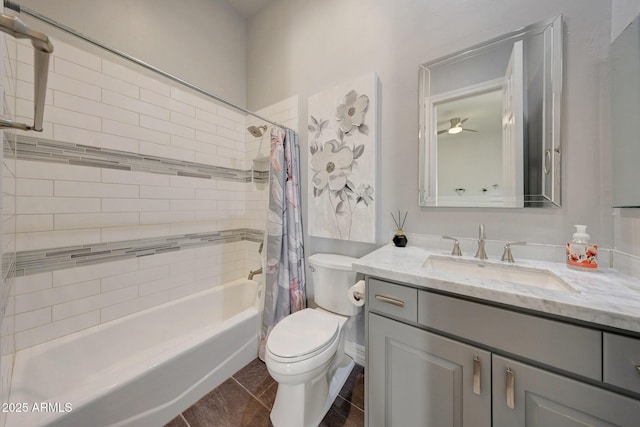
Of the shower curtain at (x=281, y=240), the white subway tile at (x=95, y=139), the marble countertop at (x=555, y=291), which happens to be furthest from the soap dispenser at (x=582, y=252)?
the white subway tile at (x=95, y=139)

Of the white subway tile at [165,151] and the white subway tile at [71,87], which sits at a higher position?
the white subway tile at [71,87]

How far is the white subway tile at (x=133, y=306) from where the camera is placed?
1407mm

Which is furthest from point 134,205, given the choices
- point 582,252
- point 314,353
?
point 582,252

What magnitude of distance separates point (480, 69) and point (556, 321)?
1.22m

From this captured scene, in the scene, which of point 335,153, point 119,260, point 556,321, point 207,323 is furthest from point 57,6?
point 556,321

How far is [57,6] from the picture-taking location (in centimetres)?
126

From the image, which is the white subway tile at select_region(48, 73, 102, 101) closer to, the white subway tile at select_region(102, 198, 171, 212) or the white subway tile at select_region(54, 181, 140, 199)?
the white subway tile at select_region(54, 181, 140, 199)

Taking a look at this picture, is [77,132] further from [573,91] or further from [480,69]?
[573,91]

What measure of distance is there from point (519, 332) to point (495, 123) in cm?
101

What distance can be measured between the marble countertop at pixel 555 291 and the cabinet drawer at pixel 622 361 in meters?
0.04

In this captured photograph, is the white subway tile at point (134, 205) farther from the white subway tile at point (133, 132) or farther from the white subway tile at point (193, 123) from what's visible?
the white subway tile at point (193, 123)

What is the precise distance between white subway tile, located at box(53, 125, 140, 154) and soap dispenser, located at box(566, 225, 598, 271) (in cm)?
247

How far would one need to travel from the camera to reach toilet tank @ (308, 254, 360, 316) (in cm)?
138

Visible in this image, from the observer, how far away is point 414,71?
4.37ft
